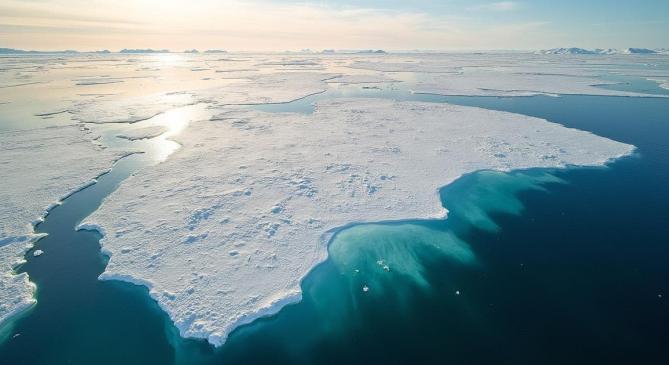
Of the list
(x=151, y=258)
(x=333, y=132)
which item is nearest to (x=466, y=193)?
(x=333, y=132)

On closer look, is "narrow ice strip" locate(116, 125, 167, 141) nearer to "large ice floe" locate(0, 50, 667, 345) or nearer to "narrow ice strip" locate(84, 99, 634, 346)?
"large ice floe" locate(0, 50, 667, 345)

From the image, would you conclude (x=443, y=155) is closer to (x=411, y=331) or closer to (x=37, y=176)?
(x=411, y=331)

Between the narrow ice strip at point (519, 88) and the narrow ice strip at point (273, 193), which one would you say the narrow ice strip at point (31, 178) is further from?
the narrow ice strip at point (519, 88)

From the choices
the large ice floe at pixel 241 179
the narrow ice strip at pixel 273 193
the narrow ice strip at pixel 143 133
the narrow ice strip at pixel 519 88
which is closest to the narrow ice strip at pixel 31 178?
the large ice floe at pixel 241 179

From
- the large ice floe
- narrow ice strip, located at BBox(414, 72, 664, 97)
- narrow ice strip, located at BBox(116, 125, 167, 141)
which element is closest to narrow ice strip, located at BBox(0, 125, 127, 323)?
the large ice floe

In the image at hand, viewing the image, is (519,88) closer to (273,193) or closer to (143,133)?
(273,193)
